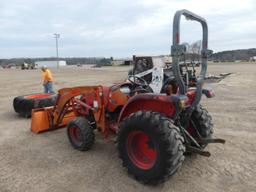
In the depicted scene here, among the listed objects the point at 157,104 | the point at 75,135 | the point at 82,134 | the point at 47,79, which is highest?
the point at 157,104

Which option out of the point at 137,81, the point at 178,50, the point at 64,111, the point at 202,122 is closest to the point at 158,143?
the point at 178,50

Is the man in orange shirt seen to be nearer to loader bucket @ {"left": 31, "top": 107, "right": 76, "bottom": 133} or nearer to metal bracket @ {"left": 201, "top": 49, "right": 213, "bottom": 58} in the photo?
loader bucket @ {"left": 31, "top": 107, "right": 76, "bottom": 133}

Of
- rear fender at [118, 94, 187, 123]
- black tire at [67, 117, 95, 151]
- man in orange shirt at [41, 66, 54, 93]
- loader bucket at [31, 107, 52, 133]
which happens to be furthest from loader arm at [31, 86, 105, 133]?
man in orange shirt at [41, 66, 54, 93]

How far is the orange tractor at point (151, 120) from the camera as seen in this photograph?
382 centimetres

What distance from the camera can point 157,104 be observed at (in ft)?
14.0

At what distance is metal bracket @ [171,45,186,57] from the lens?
3594 mm

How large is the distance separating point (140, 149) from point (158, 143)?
55 cm

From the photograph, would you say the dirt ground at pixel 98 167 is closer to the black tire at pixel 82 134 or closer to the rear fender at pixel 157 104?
the black tire at pixel 82 134

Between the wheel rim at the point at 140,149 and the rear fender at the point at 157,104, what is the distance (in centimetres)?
43

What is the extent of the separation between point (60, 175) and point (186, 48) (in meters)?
2.55

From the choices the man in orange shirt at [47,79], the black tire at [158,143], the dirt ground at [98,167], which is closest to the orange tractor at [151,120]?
the black tire at [158,143]

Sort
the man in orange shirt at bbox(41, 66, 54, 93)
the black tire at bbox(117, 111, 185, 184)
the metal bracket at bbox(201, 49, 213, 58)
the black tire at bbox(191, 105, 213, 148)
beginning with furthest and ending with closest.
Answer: the man in orange shirt at bbox(41, 66, 54, 93), the black tire at bbox(191, 105, 213, 148), the metal bracket at bbox(201, 49, 213, 58), the black tire at bbox(117, 111, 185, 184)

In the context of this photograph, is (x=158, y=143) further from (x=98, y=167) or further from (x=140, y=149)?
(x=98, y=167)

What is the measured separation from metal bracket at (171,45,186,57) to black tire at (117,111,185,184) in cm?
85
